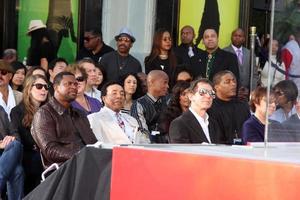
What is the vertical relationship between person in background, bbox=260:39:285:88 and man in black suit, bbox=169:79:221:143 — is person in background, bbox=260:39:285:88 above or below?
above

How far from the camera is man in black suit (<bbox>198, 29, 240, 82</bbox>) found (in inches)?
467

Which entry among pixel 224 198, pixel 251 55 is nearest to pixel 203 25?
pixel 251 55

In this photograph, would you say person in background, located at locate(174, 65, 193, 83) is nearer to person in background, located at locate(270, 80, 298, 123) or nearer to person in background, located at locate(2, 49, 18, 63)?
person in background, located at locate(2, 49, 18, 63)

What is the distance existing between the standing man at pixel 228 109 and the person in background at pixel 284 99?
5280mm

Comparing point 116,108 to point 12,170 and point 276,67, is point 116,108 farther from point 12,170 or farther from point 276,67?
point 276,67

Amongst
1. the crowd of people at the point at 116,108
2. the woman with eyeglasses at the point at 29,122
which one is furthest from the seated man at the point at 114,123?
the woman with eyeglasses at the point at 29,122

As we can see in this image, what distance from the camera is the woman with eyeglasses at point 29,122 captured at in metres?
7.88

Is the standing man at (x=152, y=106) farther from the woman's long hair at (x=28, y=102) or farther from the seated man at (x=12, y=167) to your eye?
the seated man at (x=12, y=167)

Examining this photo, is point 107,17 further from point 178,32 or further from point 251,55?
point 251,55

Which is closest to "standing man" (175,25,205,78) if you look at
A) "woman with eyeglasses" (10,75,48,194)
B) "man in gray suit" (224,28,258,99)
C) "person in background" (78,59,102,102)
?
"man in gray suit" (224,28,258,99)

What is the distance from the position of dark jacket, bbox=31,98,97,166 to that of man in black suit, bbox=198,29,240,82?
4.77m

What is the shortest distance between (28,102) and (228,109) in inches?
97.4

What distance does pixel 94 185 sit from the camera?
14.1 ft

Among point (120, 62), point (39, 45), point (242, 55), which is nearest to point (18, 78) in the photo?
point (120, 62)
